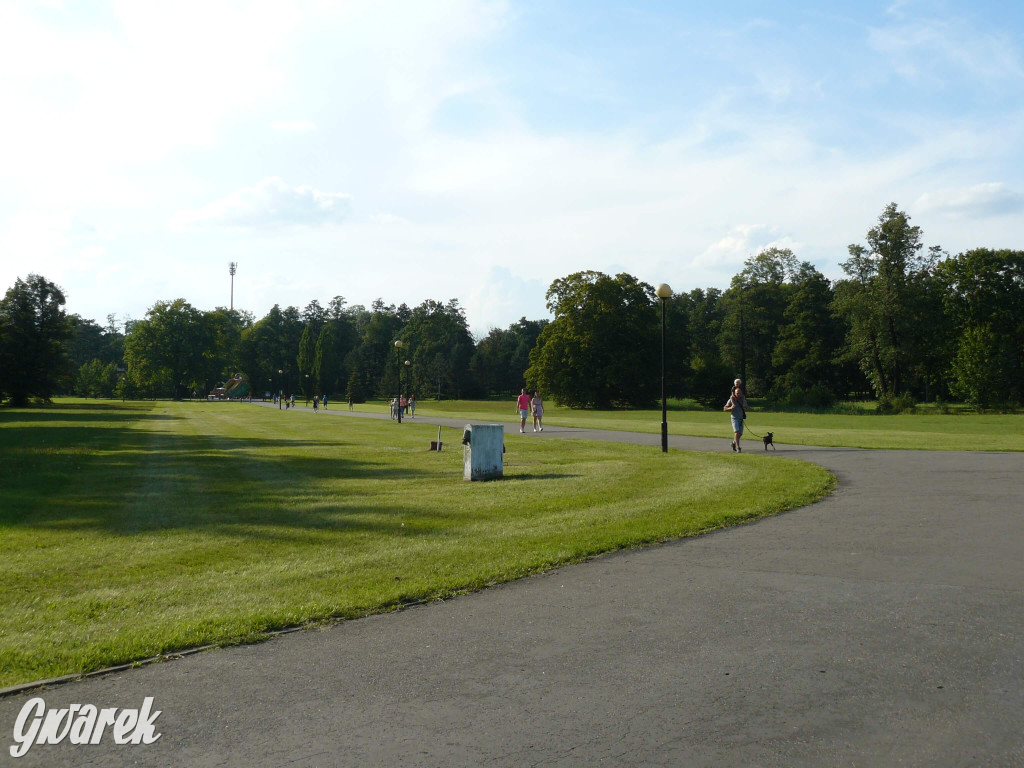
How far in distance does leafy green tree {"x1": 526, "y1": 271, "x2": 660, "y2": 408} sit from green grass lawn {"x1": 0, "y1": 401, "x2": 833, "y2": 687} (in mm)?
53539

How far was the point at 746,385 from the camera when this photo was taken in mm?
89500

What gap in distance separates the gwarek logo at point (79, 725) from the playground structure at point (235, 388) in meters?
146

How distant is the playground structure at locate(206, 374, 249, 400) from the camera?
14525cm

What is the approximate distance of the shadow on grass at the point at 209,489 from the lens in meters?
10.4

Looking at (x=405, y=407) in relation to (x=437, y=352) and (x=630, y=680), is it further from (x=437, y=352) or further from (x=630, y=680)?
(x=437, y=352)

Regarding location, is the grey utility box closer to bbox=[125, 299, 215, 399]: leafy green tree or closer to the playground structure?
bbox=[125, 299, 215, 399]: leafy green tree

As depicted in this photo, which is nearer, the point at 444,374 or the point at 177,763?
the point at 177,763

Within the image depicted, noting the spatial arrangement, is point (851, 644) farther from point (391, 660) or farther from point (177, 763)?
point (177, 763)

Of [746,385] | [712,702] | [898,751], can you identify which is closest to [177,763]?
[712,702]

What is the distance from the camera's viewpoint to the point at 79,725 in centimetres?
413

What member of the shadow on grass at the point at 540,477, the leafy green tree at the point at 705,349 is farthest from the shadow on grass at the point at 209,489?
the leafy green tree at the point at 705,349

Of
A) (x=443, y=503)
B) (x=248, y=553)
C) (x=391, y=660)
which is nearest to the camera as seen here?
(x=391, y=660)

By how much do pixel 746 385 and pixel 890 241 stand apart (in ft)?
81.9

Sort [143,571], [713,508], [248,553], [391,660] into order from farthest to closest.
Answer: [713,508]
[248,553]
[143,571]
[391,660]
